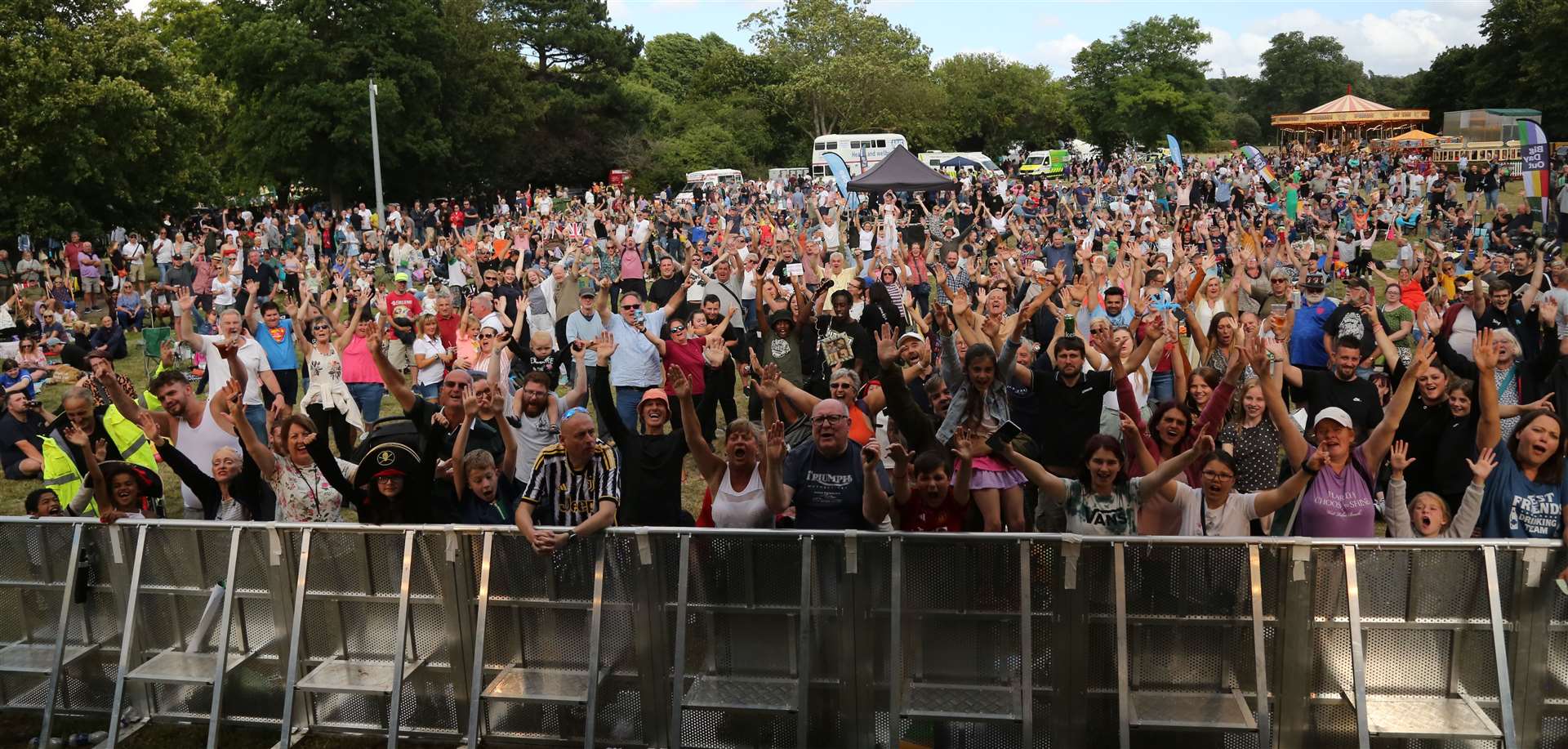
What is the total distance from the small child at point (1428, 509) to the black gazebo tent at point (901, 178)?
21804 millimetres

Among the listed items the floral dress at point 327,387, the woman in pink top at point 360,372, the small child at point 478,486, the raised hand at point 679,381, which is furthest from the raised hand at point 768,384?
the woman in pink top at point 360,372

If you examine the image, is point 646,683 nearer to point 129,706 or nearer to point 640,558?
point 640,558

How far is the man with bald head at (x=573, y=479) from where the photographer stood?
583 cm

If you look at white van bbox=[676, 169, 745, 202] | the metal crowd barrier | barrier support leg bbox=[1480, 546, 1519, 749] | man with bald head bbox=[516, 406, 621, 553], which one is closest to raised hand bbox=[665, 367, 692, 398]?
man with bald head bbox=[516, 406, 621, 553]

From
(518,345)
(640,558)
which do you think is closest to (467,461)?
(640,558)

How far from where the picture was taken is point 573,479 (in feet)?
19.4

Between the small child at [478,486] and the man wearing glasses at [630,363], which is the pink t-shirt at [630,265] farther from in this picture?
the small child at [478,486]

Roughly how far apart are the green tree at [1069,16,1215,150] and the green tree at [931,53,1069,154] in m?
3.32

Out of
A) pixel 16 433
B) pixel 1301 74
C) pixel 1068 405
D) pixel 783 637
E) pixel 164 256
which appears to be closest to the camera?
pixel 783 637

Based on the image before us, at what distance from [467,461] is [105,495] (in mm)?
1954

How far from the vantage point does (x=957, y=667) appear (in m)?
5.37

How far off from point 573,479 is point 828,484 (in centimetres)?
123

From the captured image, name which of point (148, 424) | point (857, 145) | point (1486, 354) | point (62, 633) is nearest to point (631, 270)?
point (148, 424)

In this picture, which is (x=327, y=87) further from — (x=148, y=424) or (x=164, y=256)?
(x=148, y=424)
